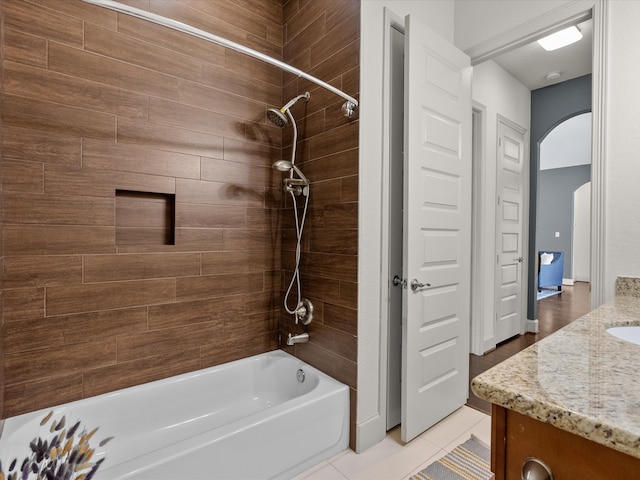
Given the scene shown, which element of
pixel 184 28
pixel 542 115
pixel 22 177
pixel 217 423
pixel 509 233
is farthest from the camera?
pixel 542 115

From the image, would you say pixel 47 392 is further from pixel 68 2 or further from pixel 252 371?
pixel 68 2

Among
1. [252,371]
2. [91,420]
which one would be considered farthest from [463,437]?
[91,420]

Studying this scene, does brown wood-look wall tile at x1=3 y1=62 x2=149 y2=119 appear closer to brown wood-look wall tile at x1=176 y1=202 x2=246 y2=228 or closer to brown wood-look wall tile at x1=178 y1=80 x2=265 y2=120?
brown wood-look wall tile at x1=178 y1=80 x2=265 y2=120

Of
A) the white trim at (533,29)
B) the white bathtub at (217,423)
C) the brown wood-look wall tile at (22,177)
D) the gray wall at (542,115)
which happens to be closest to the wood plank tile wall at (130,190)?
the brown wood-look wall tile at (22,177)

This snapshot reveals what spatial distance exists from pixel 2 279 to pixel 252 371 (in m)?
1.39

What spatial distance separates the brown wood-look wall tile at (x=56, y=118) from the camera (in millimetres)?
1528

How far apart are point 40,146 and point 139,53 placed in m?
0.71

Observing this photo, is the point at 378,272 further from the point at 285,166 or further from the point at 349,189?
the point at 285,166

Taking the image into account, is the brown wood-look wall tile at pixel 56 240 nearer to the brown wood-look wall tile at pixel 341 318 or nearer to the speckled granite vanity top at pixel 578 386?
the brown wood-look wall tile at pixel 341 318

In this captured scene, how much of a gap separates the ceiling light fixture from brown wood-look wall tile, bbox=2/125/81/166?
139 inches

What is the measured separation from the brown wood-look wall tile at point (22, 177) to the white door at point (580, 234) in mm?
9871

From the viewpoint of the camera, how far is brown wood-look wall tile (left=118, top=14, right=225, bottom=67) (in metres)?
1.81

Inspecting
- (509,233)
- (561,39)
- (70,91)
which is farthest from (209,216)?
(561,39)

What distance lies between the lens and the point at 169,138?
1942mm
